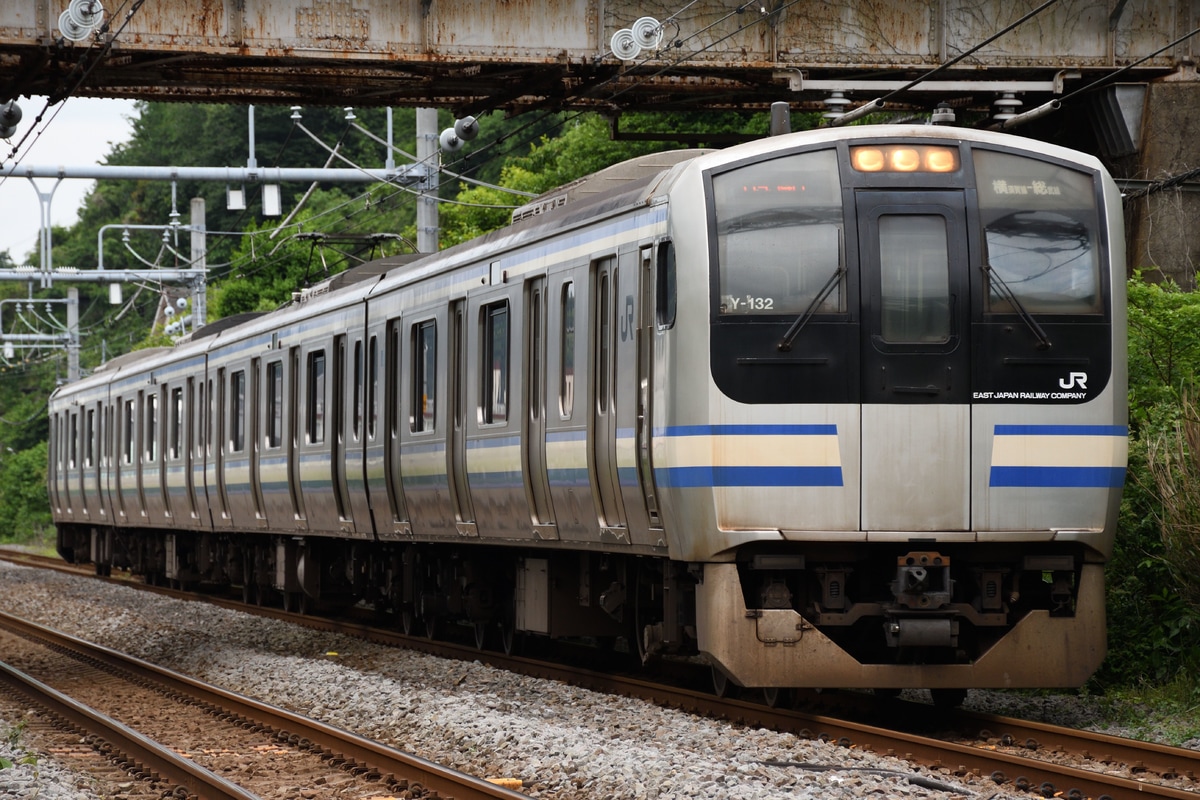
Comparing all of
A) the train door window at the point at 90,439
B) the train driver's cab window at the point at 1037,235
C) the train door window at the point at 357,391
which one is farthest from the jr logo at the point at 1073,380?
the train door window at the point at 90,439

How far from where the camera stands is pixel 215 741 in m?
11.5

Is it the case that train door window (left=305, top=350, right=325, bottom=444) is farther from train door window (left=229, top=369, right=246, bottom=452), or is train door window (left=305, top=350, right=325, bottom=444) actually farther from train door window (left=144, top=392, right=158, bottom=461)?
train door window (left=144, top=392, right=158, bottom=461)

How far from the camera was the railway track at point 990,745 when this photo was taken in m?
8.32

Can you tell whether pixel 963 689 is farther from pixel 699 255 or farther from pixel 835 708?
pixel 699 255

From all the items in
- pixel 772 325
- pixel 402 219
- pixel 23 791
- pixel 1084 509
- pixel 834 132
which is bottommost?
pixel 23 791

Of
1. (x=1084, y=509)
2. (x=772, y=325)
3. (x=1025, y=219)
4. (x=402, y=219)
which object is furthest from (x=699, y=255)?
(x=402, y=219)

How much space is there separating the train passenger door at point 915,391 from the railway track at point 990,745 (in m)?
1.10

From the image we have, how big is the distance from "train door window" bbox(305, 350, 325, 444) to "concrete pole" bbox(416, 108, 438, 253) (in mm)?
3557

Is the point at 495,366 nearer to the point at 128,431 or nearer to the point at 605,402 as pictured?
the point at 605,402

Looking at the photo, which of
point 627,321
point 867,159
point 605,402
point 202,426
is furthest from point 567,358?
point 202,426

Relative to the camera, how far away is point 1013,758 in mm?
8703

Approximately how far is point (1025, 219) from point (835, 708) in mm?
2996

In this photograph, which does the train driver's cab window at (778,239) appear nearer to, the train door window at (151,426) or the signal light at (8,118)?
the signal light at (8,118)

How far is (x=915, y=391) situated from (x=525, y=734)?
109 inches
